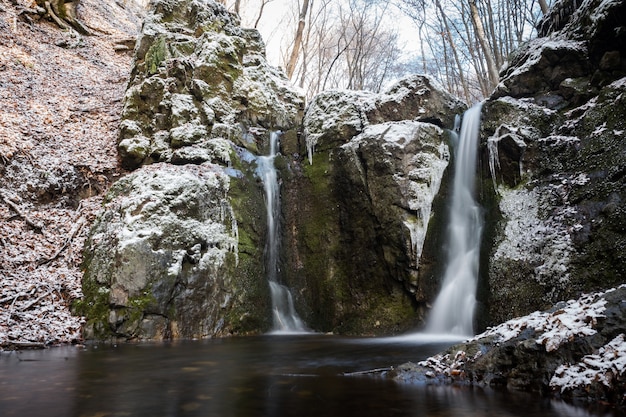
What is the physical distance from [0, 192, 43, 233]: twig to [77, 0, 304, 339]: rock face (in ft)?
4.57

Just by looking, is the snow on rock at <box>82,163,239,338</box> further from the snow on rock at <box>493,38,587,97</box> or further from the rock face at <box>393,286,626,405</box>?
the snow on rock at <box>493,38,587,97</box>

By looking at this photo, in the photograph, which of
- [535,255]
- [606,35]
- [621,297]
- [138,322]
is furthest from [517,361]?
[606,35]

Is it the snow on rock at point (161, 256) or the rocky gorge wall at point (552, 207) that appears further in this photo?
the snow on rock at point (161, 256)

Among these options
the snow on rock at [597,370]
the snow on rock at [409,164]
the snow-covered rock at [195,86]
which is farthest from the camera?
the snow-covered rock at [195,86]

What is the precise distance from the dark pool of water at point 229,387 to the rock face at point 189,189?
166cm

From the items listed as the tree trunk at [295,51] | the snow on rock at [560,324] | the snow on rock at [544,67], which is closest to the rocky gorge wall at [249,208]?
the snow on rock at [544,67]

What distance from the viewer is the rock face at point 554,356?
310 cm

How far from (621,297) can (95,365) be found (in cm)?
588

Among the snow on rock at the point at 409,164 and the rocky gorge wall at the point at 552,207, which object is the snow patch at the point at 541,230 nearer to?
the rocky gorge wall at the point at 552,207

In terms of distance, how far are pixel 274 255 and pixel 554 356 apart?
7498 millimetres

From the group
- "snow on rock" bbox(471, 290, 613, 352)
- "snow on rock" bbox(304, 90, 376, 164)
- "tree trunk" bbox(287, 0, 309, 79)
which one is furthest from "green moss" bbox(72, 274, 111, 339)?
"tree trunk" bbox(287, 0, 309, 79)

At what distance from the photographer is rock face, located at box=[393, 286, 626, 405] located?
3098mm

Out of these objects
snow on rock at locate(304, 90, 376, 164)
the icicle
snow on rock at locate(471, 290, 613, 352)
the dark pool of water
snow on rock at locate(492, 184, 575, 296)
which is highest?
snow on rock at locate(304, 90, 376, 164)

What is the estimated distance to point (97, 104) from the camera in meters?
13.5
